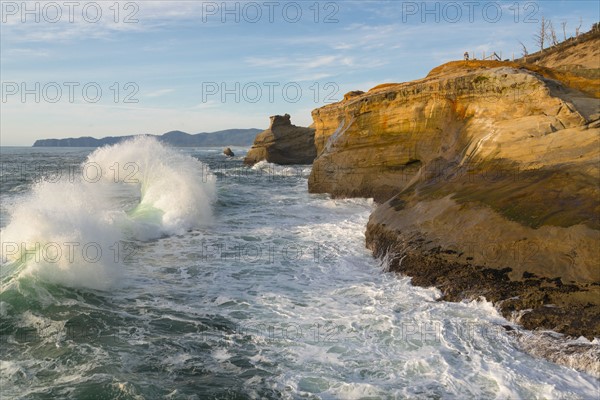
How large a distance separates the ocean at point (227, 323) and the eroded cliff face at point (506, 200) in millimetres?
587

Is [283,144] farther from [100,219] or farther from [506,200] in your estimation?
[506,200]

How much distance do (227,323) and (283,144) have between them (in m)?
37.5

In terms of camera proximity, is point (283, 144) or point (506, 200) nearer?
point (506, 200)

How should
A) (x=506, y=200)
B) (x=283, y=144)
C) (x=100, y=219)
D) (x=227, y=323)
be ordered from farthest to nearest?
1. (x=283, y=144)
2. (x=100, y=219)
3. (x=506, y=200)
4. (x=227, y=323)

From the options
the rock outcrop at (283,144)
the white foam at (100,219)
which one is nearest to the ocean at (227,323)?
the white foam at (100,219)

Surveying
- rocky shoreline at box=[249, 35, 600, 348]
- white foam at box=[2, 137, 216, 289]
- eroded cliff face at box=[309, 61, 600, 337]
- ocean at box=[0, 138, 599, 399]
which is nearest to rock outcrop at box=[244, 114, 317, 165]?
white foam at box=[2, 137, 216, 289]

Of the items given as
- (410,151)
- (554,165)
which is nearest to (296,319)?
(554,165)

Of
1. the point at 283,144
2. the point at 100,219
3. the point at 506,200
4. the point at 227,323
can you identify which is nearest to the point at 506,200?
the point at 506,200

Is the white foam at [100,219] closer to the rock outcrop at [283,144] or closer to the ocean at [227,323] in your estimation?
the ocean at [227,323]

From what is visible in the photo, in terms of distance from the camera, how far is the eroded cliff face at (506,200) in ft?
22.1

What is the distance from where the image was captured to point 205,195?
17500 mm

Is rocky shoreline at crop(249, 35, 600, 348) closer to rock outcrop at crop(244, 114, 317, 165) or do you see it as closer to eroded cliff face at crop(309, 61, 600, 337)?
eroded cliff face at crop(309, 61, 600, 337)

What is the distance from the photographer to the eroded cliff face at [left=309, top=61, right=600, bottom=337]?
22.1ft

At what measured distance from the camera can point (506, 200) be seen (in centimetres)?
827
